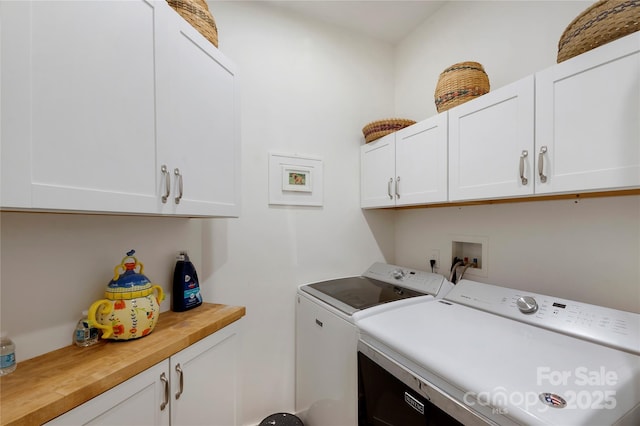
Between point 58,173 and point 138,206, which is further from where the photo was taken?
point 138,206

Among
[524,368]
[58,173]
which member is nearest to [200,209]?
[58,173]

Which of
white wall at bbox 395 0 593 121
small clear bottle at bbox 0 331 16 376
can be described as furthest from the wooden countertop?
white wall at bbox 395 0 593 121

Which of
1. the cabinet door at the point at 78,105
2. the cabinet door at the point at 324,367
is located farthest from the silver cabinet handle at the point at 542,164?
the cabinet door at the point at 78,105

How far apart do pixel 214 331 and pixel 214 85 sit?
44.8 inches

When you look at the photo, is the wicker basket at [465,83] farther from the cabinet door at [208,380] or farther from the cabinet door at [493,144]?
the cabinet door at [208,380]

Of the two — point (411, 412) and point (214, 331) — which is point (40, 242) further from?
point (411, 412)

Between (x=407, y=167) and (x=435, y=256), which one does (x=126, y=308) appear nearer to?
(x=407, y=167)

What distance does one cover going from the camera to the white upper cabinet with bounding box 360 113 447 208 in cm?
150

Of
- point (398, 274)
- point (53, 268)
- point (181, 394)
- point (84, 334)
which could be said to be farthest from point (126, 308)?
point (398, 274)

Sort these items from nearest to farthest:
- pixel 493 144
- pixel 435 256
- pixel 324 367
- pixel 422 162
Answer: pixel 493 144, pixel 324 367, pixel 422 162, pixel 435 256

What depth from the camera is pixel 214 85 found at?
1247 mm

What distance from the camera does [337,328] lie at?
1349 millimetres

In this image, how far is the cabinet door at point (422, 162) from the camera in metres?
1.49

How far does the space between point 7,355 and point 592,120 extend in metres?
2.05
